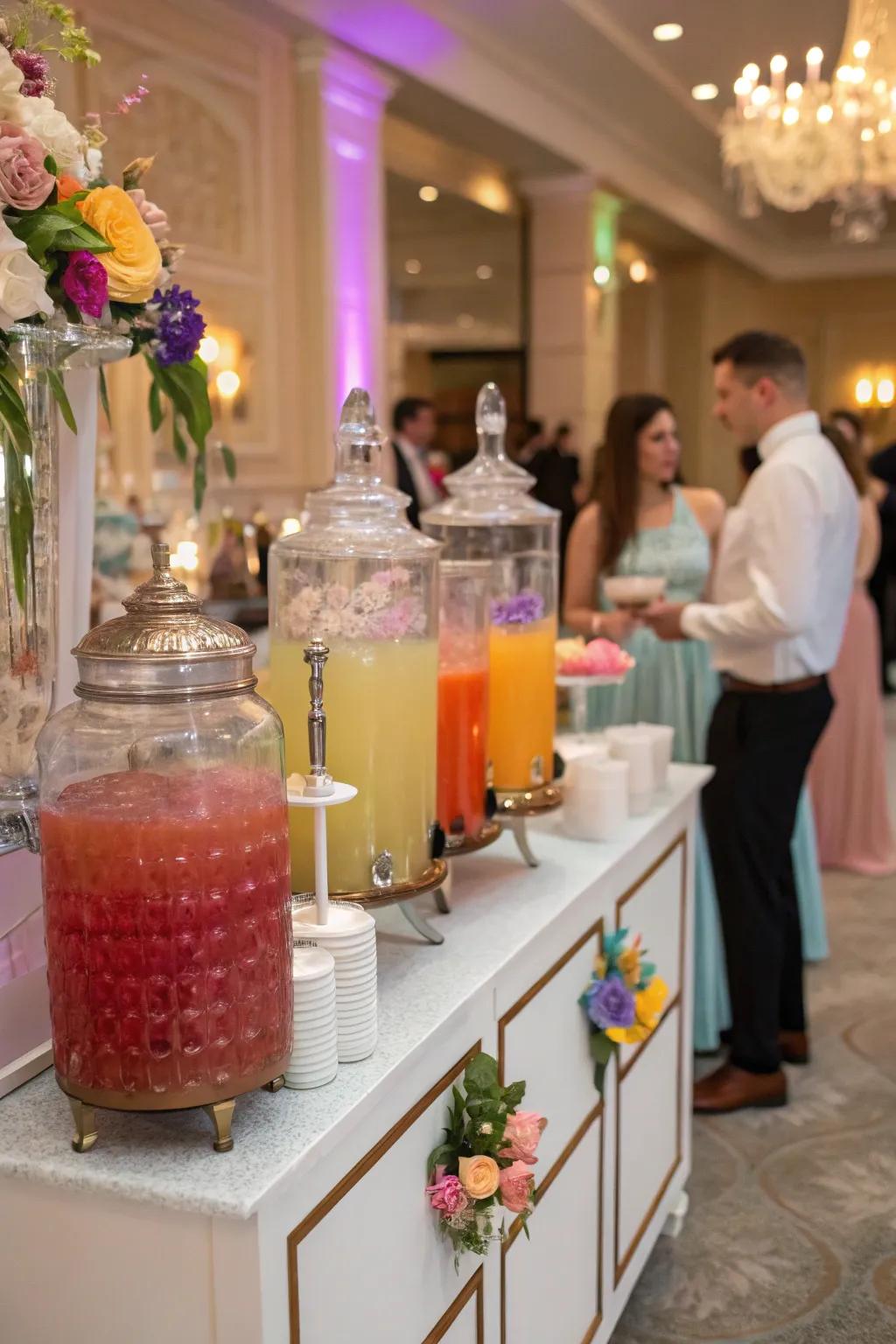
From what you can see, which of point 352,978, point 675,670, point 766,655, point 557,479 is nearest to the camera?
point 352,978

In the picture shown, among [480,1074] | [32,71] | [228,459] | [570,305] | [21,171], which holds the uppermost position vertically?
[570,305]

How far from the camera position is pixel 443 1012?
129 centimetres

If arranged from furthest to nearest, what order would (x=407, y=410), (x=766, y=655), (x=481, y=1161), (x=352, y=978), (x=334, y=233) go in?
1. (x=407, y=410)
2. (x=334, y=233)
3. (x=766, y=655)
4. (x=481, y=1161)
5. (x=352, y=978)

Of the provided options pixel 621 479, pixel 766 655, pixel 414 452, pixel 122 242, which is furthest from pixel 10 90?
pixel 414 452

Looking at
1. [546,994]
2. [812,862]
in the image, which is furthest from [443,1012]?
[812,862]

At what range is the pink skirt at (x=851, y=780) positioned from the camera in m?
4.92

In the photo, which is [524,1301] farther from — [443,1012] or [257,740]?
[257,740]

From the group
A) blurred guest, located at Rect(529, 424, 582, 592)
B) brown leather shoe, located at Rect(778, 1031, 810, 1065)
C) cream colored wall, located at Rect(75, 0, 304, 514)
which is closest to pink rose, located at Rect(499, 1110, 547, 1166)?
brown leather shoe, located at Rect(778, 1031, 810, 1065)

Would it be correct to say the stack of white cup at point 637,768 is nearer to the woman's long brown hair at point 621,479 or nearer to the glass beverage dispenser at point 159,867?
the glass beverage dispenser at point 159,867

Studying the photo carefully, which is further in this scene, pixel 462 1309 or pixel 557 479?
pixel 557 479

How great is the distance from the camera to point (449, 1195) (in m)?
1.27

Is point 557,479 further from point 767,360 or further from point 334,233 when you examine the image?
point 767,360

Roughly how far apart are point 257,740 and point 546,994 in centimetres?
74

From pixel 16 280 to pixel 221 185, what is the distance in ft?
15.5
